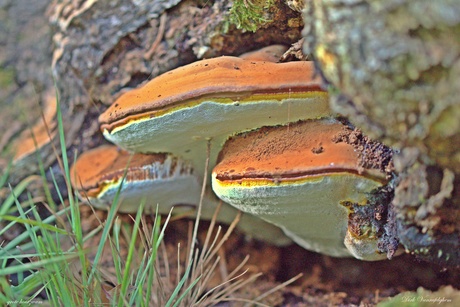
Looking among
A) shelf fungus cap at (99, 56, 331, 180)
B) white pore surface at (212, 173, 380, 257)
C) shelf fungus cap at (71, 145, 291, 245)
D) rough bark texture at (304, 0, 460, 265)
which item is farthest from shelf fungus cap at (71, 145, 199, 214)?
rough bark texture at (304, 0, 460, 265)

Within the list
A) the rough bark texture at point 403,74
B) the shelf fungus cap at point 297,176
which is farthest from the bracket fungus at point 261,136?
the rough bark texture at point 403,74

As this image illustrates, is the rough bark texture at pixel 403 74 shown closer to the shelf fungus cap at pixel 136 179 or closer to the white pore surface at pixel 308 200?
the white pore surface at pixel 308 200

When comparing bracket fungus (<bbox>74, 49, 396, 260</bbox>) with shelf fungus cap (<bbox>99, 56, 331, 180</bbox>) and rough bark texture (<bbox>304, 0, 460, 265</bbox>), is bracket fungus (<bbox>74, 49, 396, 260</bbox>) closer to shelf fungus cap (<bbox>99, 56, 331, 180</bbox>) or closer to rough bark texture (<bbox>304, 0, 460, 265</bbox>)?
shelf fungus cap (<bbox>99, 56, 331, 180</bbox>)

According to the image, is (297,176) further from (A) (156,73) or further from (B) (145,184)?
(A) (156,73)

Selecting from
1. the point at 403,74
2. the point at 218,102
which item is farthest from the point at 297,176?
the point at 403,74

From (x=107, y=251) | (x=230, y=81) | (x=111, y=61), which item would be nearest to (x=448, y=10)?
(x=230, y=81)
